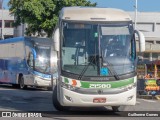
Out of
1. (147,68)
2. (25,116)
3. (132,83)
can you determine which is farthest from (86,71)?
(147,68)

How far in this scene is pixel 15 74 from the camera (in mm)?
31344

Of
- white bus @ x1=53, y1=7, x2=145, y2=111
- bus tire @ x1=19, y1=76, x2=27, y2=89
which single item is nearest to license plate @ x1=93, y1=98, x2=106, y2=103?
white bus @ x1=53, y1=7, x2=145, y2=111

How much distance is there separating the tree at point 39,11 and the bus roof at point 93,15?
74.8ft

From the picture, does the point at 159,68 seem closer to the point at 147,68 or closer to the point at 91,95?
the point at 147,68

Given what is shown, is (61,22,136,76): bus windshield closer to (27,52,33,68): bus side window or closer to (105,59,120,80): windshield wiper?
(105,59,120,80): windshield wiper

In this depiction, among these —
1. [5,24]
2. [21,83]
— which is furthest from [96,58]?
[5,24]

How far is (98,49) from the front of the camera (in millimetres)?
14633

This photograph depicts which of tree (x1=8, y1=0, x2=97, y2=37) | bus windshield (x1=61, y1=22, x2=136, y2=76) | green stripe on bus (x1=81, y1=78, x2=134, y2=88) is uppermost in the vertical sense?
bus windshield (x1=61, y1=22, x2=136, y2=76)

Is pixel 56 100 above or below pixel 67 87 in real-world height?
below

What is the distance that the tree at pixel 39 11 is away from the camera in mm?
38188

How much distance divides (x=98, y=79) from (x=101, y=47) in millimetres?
1049

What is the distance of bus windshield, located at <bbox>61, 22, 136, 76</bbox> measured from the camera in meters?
14.5

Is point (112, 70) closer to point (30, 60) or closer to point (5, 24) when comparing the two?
point (30, 60)

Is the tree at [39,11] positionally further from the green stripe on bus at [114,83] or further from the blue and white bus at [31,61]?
the green stripe on bus at [114,83]
